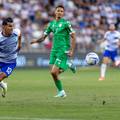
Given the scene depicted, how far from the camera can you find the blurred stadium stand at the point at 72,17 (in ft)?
132

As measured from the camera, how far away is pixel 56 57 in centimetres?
1953

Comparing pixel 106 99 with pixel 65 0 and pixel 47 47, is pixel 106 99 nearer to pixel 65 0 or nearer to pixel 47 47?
pixel 47 47

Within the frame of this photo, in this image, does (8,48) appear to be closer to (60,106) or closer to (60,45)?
(60,45)

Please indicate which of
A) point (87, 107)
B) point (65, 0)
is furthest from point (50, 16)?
point (87, 107)

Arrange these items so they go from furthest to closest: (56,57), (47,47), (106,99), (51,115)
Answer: (47,47), (56,57), (106,99), (51,115)

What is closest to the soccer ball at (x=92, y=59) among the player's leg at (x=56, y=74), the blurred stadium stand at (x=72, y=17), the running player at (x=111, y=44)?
the player's leg at (x=56, y=74)

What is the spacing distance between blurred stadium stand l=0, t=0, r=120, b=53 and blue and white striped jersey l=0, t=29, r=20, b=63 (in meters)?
21.5

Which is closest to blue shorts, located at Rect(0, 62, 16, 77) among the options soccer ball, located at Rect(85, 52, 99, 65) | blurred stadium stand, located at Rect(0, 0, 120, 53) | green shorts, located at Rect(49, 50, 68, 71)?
green shorts, located at Rect(49, 50, 68, 71)

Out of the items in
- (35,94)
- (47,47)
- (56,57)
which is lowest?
(47,47)

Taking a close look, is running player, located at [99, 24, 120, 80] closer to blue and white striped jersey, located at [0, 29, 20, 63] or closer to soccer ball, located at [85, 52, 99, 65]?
soccer ball, located at [85, 52, 99, 65]

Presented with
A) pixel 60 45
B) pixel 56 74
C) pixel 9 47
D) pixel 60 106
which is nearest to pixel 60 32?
pixel 60 45

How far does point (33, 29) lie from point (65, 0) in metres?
4.81

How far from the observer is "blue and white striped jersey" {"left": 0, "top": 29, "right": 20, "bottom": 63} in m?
17.4

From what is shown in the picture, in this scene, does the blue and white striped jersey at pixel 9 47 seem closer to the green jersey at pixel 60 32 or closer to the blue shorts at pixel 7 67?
the blue shorts at pixel 7 67
